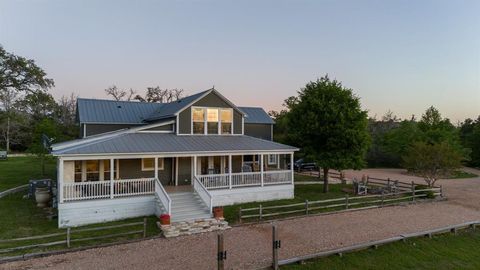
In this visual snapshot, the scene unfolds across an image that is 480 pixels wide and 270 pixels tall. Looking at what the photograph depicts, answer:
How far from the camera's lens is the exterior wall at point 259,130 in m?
30.1

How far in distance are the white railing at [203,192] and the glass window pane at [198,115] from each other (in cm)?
513

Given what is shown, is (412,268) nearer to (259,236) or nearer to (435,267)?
(435,267)

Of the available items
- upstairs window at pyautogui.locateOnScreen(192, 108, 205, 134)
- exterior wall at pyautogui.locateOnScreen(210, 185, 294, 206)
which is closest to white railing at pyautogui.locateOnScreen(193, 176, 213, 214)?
exterior wall at pyautogui.locateOnScreen(210, 185, 294, 206)

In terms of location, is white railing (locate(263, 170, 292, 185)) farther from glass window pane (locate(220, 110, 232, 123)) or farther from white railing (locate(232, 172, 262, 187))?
glass window pane (locate(220, 110, 232, 123))

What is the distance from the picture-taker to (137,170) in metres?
18.0

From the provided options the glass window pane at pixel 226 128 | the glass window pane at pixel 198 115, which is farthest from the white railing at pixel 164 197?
the glass window pane at pixel 226 128

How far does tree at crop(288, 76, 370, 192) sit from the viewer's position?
20.3 metres

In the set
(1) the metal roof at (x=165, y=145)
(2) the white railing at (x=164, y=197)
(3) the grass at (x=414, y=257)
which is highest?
(1) the metal roof at (x=165, y=145)

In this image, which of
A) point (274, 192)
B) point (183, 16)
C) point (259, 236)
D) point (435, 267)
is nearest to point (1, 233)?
point (259, 236)

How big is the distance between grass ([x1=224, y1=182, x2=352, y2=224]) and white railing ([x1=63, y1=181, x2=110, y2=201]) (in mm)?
6115

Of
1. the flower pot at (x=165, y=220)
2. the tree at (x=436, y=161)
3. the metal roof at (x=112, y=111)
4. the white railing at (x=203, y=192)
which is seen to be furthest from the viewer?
the metal roof at (x=112, y=111)

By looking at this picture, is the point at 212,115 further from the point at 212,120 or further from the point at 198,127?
the point at 198,127

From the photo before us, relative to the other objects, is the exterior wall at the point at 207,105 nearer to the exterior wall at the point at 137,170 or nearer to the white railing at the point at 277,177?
the exterior wall at the point at 137,170

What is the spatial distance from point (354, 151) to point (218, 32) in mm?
14284
